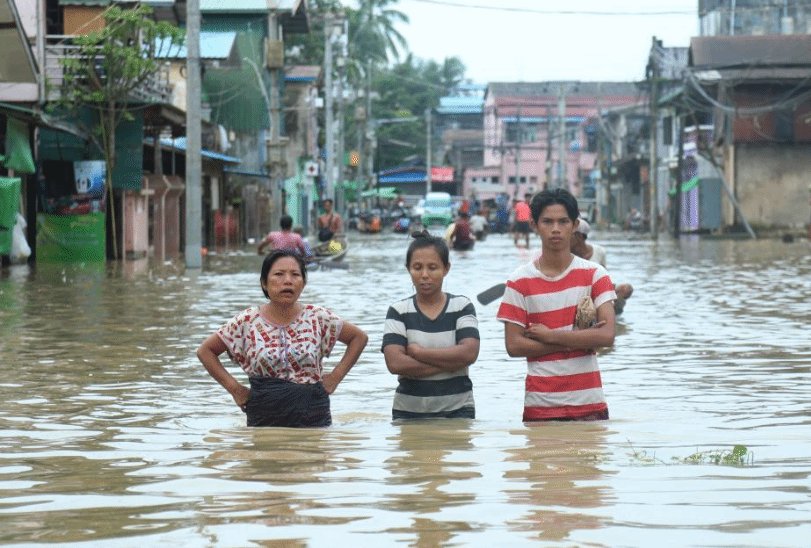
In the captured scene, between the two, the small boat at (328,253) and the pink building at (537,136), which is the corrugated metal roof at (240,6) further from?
the pink building at (537,136)

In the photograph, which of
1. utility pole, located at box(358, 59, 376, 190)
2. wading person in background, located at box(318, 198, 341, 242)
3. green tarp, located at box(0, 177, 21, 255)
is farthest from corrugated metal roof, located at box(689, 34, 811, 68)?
green tarp, located at box(0, 177, 21, 255)

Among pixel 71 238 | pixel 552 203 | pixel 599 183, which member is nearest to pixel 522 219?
pixel 71 238

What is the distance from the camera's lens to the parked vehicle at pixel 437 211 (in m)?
79.4

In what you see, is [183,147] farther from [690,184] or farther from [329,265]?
[690,184]

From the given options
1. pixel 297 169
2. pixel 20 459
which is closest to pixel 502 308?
pixel 20 459

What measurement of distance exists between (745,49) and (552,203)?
59.8m

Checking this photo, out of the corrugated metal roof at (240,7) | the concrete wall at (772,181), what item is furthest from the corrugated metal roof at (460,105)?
the corrugated metal roof at (240,7)

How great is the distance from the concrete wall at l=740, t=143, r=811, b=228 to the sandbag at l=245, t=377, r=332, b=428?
53968mm

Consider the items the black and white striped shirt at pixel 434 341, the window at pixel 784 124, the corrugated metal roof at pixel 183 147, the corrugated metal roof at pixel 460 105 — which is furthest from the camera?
the corrugated metal roof at pixel 460 105

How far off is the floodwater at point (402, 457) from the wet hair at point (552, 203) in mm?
1019

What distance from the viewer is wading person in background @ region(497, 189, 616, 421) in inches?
282

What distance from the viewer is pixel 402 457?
713 centimetres

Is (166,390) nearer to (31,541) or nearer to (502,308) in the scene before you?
(502,308)

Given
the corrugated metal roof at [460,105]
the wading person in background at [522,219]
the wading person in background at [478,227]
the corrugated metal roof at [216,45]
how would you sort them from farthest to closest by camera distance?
the corrugated metal roof at [460,105] < the wading person in background at [478,227] < the corrugated metal roof at [216,45] < the wading person in background at [522,219]
